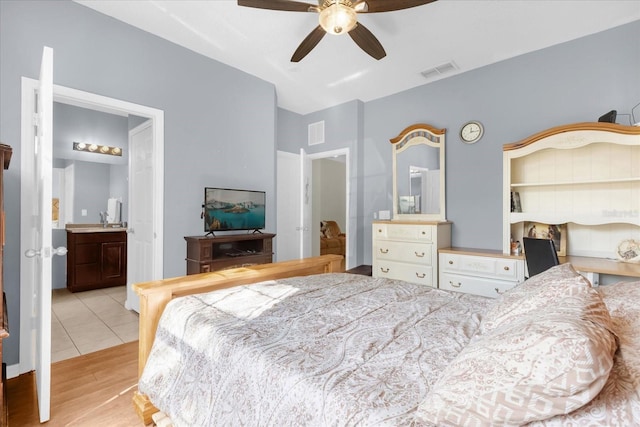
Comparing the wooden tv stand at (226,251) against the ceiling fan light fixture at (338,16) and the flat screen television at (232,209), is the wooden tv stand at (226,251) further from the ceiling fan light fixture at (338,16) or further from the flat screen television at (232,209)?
the ceiling fan light fixture at (338,16)

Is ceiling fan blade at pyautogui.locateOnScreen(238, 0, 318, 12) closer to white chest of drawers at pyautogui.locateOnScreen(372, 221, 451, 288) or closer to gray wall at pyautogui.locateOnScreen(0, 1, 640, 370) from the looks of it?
gray wall at pyautogui.locateOnScreen(0, 1, 640, 370)

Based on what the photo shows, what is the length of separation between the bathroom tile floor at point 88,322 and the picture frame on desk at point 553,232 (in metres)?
4.11

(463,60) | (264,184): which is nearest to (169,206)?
(264,184)

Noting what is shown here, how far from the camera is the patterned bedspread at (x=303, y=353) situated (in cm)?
81

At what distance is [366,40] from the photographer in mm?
2461

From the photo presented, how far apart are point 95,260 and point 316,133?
3.94 metres

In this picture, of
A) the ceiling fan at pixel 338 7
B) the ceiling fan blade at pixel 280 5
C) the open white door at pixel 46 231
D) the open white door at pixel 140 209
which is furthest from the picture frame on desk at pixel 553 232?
the open white door at pixel 140 209

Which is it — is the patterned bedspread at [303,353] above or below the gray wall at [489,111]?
below

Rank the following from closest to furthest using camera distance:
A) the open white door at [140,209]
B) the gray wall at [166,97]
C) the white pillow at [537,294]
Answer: the white pillow at [537,294] → the gray wall at [166,97] → the open white door at [140,209]

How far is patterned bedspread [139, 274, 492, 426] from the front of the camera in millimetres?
812

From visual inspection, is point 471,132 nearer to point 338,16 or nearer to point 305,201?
point 338,16

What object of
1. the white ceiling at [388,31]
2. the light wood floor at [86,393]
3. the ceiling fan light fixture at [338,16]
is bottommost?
the light wood floor at [86,393]

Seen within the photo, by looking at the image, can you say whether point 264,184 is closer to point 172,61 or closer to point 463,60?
point 172,61

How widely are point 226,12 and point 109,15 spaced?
3.60 feet
